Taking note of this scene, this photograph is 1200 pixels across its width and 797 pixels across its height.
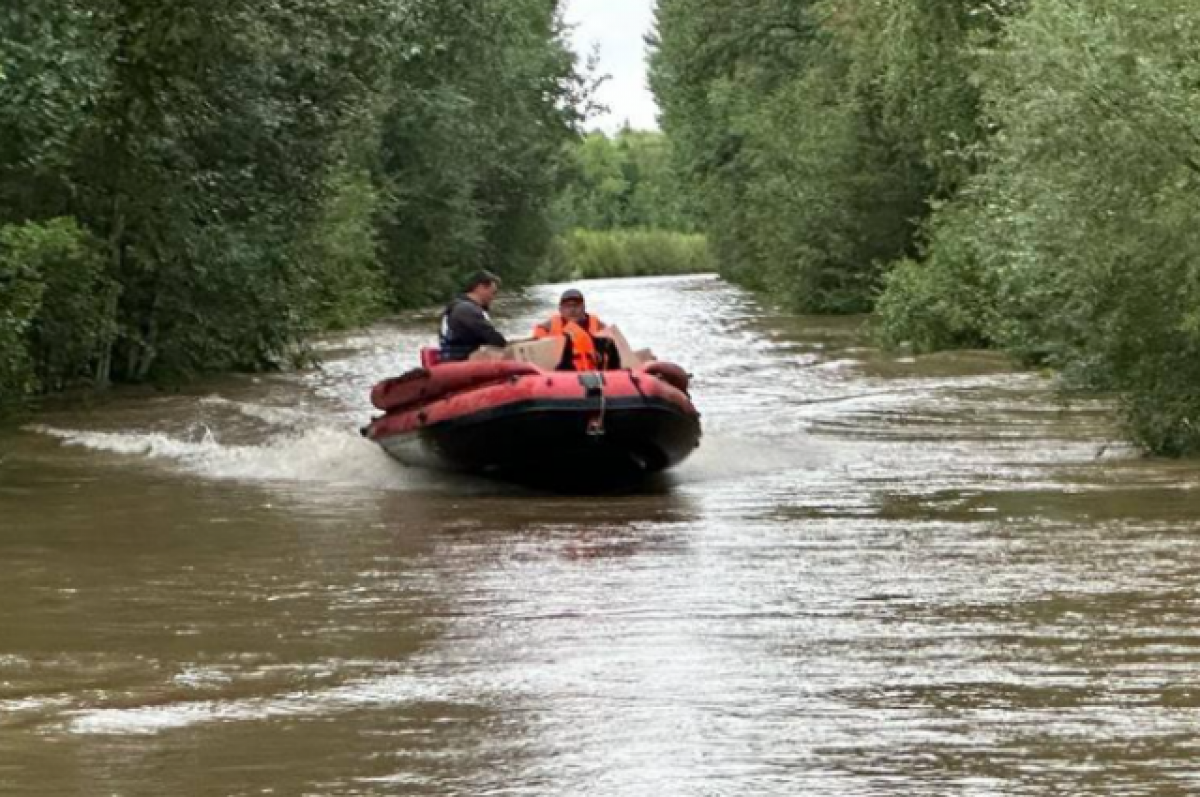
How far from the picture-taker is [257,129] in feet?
82.1

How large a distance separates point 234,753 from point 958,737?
2290 millimetres

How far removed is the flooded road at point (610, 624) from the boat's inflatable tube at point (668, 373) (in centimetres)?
74

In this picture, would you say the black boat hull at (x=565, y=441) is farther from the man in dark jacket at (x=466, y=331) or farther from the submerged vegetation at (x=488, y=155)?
the submerged vegetation at (x=488, y=155)

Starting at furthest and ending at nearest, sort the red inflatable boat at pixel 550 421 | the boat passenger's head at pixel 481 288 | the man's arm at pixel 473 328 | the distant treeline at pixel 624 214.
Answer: the distant treeline at pixel 624 214
the boat passenger's head at pixel 481 288
the man's arm at pixel 473 328
the red inflatable boat at pixel 550 421

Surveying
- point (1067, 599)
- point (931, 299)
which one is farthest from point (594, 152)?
point (1067, 599)

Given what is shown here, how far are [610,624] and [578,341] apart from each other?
267 inches

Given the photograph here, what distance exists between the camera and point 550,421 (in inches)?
592

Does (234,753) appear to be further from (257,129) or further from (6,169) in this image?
(257,129)

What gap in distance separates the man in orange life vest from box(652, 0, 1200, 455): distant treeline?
340 centimetres

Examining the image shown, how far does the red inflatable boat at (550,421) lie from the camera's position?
15.0 metres

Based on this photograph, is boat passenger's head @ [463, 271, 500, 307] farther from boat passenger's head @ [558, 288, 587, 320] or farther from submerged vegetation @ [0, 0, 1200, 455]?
submerged vegetation @ [0, 0, 1200, 455]

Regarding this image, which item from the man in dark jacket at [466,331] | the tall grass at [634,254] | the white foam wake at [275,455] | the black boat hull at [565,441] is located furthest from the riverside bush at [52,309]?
the tall grass at [634,254]

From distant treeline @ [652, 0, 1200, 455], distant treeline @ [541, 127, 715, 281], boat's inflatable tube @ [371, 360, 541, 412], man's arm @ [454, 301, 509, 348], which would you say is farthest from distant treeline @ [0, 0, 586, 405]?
distant treeline @ [541, 127, 715, 281]

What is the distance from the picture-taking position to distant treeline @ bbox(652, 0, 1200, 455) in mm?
15680
